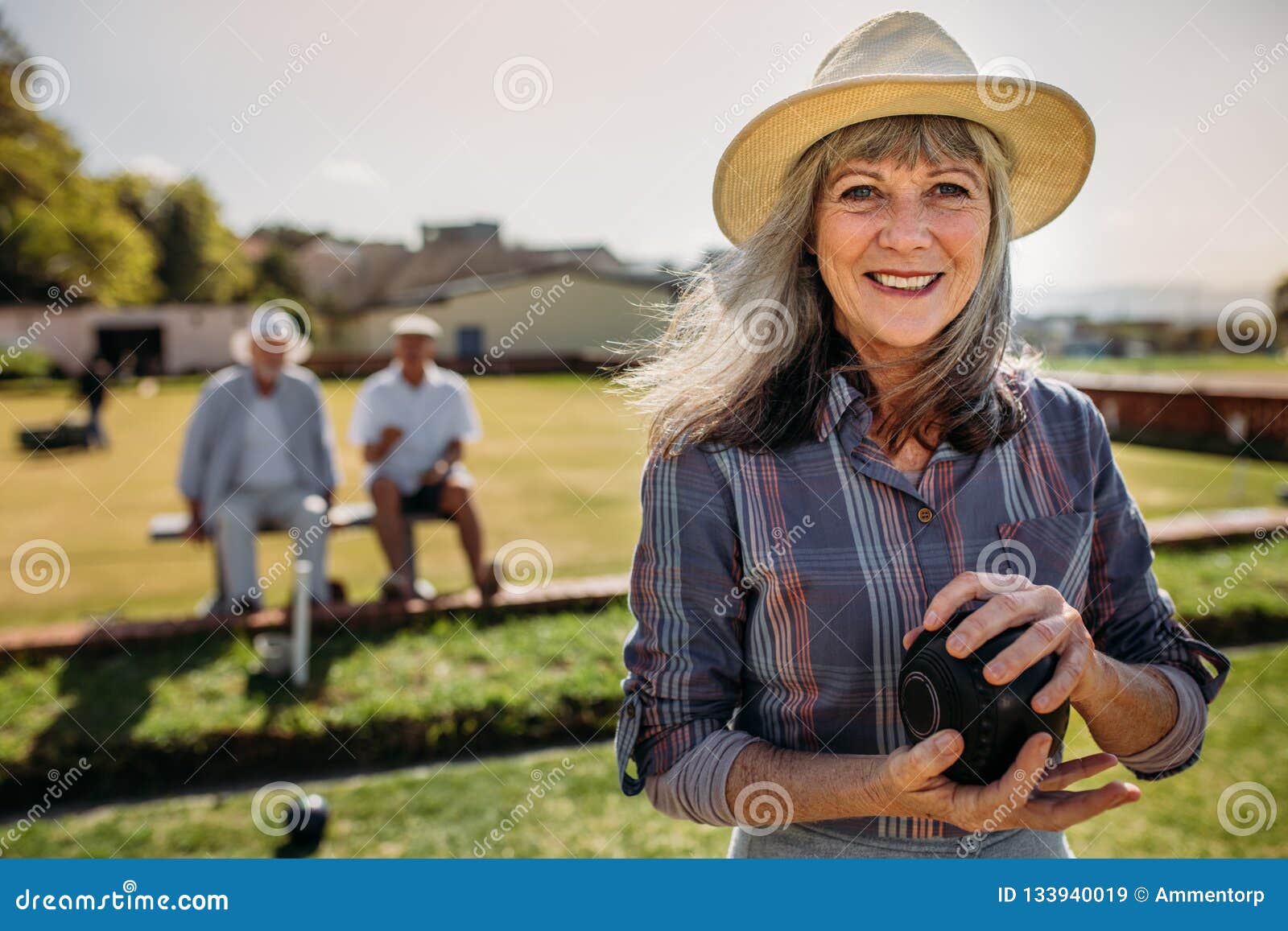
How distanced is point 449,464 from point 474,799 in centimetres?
316

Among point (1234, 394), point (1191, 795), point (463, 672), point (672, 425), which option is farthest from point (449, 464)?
point (1234, 394)

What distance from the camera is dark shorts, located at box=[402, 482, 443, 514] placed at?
618 cm

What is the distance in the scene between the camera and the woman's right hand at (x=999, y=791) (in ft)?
3.92

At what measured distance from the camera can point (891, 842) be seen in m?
1.49

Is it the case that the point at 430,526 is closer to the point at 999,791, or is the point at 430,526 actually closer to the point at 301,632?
the point at 301,632

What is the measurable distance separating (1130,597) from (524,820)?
2619mm

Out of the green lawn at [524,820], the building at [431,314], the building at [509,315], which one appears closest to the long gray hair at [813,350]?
the green lawn at [524,820]

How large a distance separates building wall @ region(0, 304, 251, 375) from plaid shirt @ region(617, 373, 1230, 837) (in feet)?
133

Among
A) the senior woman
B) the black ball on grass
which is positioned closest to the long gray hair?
the senior woman

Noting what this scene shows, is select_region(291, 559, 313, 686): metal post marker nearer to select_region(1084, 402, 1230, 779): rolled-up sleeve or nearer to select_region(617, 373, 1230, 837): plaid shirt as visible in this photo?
select_region(617, 373, 1230, 837): plaid shirt

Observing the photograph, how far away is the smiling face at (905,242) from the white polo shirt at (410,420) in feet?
16.5

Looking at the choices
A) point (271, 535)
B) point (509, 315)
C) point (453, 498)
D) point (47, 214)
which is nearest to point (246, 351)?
point (453, 498)

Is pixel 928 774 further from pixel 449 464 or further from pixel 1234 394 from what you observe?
pixel 1234 394

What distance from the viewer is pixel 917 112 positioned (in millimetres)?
1485
